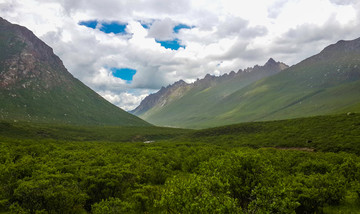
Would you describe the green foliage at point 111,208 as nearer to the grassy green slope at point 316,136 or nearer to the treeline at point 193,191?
the treeline at point 193,191

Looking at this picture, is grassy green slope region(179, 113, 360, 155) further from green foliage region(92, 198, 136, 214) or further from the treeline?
green foliage region(92, 198, 136, 214)

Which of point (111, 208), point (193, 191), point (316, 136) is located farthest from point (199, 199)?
point (316, 136)

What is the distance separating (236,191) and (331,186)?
12.6m

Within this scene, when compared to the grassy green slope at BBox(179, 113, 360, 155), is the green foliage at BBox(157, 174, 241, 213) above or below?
above

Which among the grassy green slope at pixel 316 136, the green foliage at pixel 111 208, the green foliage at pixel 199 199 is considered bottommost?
the grassy green slope at pixel 316 136

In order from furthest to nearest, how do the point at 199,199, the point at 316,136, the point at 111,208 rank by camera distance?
the point at 316,136 → the point at 111,208 → the point at 199,199

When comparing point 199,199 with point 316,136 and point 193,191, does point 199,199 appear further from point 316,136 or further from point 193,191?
point 316,136

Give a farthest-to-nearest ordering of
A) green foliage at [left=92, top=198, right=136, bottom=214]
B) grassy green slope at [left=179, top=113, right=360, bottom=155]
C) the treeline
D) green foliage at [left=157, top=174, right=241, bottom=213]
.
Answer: grassy green slope at [left=179, top=113, right=360, bottom=155], green foliage at [left=92, top=198, right=136, bottom=214], the treeline, green foliage at [left=157, top=174, right=241, bottom=213]

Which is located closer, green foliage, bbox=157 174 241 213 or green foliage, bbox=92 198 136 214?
green foliage, bbox=157 174 241 213

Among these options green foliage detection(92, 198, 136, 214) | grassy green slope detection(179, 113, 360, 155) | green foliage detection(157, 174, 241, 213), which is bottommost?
grassy green slope detection(179, 113, 360, 155)

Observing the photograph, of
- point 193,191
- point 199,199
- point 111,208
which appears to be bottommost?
point 111,208

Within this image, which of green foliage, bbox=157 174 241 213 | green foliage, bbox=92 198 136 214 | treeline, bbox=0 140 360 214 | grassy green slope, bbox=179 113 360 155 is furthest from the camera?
grassy green slope, bbox=179 113 360 155

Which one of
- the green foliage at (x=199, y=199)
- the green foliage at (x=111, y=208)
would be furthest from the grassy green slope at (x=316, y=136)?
the green foliage at (x=111, y=208)

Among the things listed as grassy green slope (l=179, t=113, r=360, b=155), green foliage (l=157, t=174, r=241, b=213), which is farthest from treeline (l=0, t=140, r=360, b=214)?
grassy green slope (l=179, t=113, r=360, b=155)
